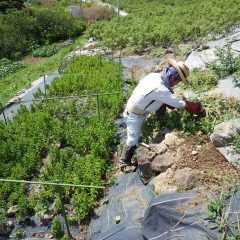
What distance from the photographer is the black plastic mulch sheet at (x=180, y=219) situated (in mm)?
3732

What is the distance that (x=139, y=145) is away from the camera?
18.7ft

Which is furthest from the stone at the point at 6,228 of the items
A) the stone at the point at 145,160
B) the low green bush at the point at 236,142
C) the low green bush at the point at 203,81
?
the low green bush at the point at 203,81

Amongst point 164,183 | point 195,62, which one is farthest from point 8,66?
point 164,183

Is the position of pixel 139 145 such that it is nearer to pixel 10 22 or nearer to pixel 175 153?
pixel 175 153

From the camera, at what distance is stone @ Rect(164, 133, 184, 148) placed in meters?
5.31

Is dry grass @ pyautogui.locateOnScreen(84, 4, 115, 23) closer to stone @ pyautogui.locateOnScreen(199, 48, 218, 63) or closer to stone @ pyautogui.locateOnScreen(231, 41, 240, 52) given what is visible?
stone @ pyautogui.locateOnScreen(199, 48, 218, 63)

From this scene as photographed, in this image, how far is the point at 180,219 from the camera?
3.95 meters

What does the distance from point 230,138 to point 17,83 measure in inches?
416

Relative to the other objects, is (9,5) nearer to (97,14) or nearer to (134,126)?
(97,14)

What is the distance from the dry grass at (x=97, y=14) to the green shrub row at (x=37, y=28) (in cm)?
276

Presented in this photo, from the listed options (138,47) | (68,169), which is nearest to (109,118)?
(68,169)

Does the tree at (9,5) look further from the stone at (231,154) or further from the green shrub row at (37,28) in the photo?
the stone at (231,154)

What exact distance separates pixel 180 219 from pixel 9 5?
25.9m

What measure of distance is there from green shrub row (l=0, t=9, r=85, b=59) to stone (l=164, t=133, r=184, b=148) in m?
16.9
